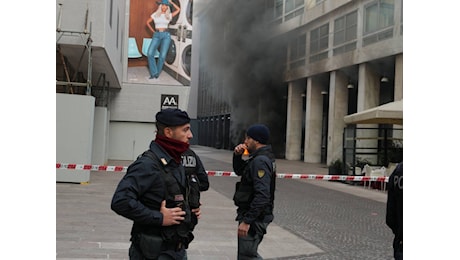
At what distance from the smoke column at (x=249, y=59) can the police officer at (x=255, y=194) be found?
91.8ft

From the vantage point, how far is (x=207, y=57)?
40719 millimetres

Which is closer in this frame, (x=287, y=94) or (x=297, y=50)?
(x=297, y=50)

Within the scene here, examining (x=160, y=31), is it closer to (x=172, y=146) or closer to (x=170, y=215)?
(x=172, y=146)

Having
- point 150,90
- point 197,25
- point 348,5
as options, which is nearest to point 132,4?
point 150,90

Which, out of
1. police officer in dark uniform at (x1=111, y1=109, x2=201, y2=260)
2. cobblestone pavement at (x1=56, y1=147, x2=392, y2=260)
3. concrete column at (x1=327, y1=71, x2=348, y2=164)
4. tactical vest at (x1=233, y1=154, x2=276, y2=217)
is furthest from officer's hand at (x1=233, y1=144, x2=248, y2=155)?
concrete column at (x1=327, y1=71, x2=348, y2=164)

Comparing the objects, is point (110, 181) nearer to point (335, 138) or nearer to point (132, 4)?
point (132, 4)

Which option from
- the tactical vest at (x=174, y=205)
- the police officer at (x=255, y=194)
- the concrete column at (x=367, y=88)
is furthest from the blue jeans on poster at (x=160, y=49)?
the tactical vest at (x=174, y=205)

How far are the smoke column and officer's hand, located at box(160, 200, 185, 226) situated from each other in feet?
96.8

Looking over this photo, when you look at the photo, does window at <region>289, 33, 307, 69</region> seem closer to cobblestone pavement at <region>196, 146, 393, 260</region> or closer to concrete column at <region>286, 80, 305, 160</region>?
concrete column at <region>286, 80, 305, 160</region>

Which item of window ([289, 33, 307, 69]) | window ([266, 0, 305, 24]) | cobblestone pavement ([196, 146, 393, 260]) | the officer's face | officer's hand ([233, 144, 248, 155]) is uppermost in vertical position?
window ([266, 0, 305, 24])

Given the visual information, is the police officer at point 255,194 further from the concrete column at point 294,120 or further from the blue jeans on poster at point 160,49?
the concrete column at point 294,120

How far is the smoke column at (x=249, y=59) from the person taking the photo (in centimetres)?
3253

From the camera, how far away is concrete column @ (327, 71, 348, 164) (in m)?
25.5
